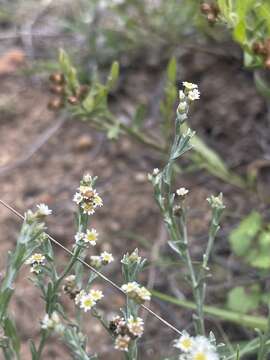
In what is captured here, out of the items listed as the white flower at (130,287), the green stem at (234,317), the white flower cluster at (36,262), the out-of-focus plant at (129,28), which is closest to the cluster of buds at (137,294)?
the white flower at (130,287)

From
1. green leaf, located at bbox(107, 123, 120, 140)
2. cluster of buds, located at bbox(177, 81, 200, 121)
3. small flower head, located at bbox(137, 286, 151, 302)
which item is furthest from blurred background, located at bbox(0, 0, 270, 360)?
small flower head, located at bbox(137, 286, 151, 302)

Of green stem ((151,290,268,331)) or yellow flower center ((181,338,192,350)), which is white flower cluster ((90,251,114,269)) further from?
green stem ((151,290,268,331))

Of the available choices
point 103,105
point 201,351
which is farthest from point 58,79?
point 201,351

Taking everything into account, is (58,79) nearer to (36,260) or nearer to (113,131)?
(113,131)

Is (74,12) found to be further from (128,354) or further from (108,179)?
(128,354)

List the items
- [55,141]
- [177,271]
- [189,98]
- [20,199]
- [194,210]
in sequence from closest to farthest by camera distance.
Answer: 1. [189,98]
2. [177,271]
3. [194,210]
4. [20,199]
5. [55,141]

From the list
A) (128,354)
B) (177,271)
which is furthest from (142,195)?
(128,354)

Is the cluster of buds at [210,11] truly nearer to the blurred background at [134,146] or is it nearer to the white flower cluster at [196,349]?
the blurred background at [134,146]
